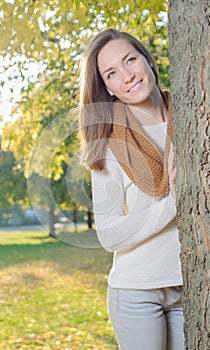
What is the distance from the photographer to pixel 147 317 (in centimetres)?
197

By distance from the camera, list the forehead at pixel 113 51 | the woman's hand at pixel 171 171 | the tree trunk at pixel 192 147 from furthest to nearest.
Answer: the forehead at pixel 113 51 → the woman's hand at pixel 171 171 → the tree trunk at pixel 192 147

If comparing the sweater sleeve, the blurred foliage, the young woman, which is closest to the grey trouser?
the young woman

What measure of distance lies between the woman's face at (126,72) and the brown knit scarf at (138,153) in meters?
0.07

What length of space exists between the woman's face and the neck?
29 mm

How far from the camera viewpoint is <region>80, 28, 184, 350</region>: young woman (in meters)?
1.97

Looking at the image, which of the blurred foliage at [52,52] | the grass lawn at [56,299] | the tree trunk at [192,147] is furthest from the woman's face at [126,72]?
the blurred foliage at [52,52]

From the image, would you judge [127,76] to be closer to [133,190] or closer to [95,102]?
[95,102]

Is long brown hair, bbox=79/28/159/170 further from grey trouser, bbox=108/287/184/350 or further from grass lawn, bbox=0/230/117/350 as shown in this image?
grass lawn, bbox=0/230/117/350

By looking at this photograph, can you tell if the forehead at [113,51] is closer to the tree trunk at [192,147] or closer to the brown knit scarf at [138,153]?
the brown knit scarf at [138,153]

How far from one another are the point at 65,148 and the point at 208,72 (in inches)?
191

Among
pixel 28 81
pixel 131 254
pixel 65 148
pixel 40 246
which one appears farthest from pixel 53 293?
pixel 40 246

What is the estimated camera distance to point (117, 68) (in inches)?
79.9

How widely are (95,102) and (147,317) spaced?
672mm

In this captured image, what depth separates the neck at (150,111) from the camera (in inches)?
82.1
